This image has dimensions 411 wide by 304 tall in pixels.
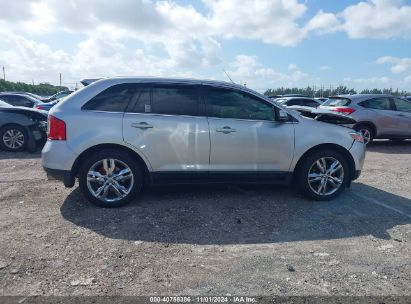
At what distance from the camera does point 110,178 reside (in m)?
4.77

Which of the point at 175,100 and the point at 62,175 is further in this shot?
the point at 175,100

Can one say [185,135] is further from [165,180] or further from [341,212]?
[341,212]

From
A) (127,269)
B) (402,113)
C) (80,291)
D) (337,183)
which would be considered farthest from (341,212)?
(402,113)

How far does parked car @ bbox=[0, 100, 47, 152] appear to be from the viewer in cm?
906

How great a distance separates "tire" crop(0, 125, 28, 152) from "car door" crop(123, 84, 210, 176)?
5656 millimetres

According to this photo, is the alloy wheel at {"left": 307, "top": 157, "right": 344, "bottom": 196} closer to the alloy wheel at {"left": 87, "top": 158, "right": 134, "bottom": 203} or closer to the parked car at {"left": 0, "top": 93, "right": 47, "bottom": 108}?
the alloy wheel at {"left": 87, "top": 158, "right": 134, "bottom": 203}

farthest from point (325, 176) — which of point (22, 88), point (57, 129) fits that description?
point (22, 88)

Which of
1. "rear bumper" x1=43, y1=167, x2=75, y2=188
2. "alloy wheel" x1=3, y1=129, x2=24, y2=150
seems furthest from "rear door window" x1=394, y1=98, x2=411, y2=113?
"alloy wheel" x1=3, y1=129, x2=24, y2=150

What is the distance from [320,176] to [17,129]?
7570 millimetres

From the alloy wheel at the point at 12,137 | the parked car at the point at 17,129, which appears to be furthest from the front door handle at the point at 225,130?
the alloy wheel at the point at 12,137

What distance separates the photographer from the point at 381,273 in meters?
3.33

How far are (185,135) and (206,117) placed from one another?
39 cm

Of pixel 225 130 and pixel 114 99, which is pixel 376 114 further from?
pixel 114 99

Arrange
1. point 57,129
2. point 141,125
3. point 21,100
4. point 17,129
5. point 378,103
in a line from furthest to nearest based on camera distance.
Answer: point 21,100
point 378,103
point 17,129
point 141,125
point 57,129
